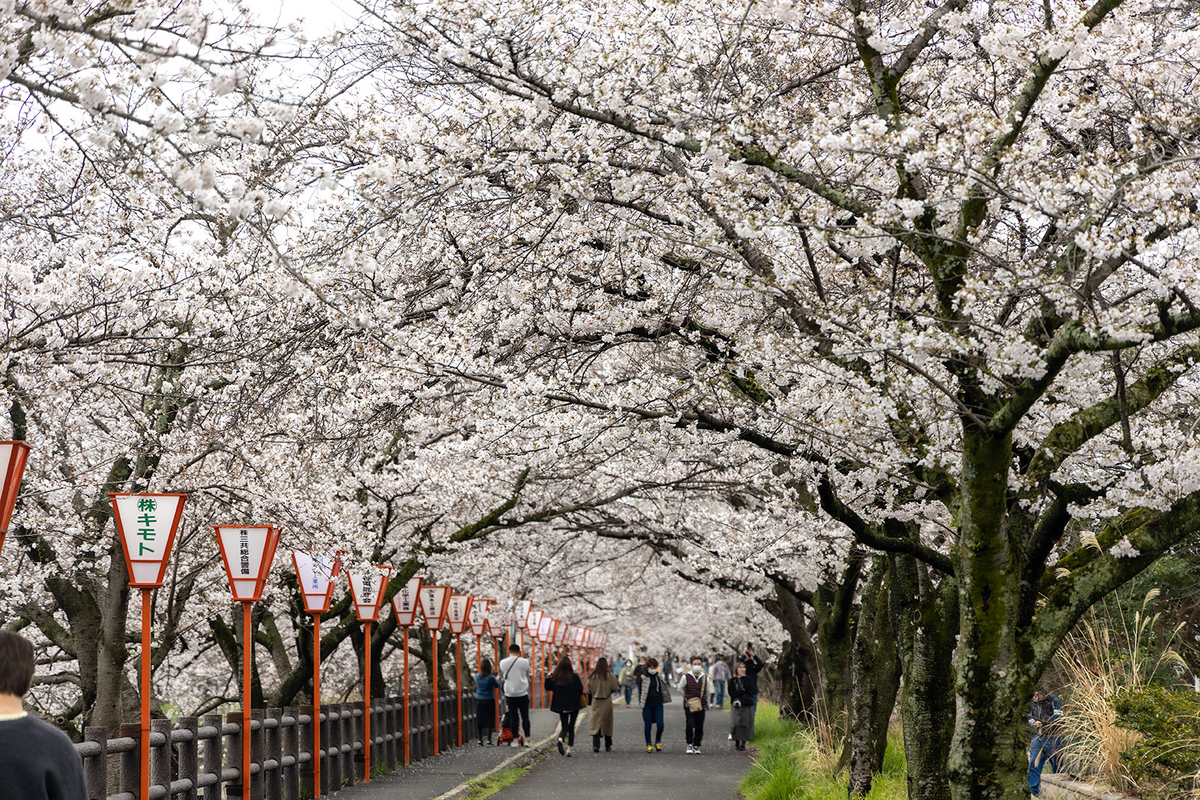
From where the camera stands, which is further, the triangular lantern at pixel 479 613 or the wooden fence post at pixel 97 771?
the triangular lantern at pixel 479 613

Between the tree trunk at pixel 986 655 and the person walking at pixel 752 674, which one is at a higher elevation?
the tree trunk at pixel 986 655

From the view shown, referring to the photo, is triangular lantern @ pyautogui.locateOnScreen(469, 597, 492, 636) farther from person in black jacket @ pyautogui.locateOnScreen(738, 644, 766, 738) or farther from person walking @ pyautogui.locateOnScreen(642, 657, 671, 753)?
person walking @ pyautogui.locateOnScreen(642, 657, 671, 753)

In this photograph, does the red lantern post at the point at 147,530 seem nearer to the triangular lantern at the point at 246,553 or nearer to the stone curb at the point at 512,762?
the triangular lantern at the point at 246,553

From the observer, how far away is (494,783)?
16.0 meters

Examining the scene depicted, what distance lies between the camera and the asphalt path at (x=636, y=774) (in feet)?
48.7

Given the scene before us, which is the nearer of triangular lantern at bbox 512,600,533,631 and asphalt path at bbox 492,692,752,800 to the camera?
asphalt path at bbox 492,692,752,800

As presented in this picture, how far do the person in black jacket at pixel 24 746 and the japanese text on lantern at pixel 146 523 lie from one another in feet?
16.9

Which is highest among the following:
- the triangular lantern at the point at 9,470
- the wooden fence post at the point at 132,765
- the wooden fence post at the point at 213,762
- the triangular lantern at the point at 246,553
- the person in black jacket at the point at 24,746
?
the triangular lantern at the point at 9,470

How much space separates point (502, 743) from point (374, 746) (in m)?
7.39

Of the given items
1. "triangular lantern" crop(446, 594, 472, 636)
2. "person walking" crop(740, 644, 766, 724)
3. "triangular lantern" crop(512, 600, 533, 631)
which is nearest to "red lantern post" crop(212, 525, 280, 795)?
"triangular lantern" crop(446, 594, 472, 636)

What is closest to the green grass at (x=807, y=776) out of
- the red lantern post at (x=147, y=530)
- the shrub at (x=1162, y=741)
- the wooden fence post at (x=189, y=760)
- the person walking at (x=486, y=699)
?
the shrub at (x=1162, y=741)

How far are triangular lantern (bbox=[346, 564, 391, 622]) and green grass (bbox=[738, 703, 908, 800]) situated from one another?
17.6ft

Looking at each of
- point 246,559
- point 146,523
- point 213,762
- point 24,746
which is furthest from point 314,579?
point 24,746

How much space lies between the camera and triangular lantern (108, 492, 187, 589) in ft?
30.7
